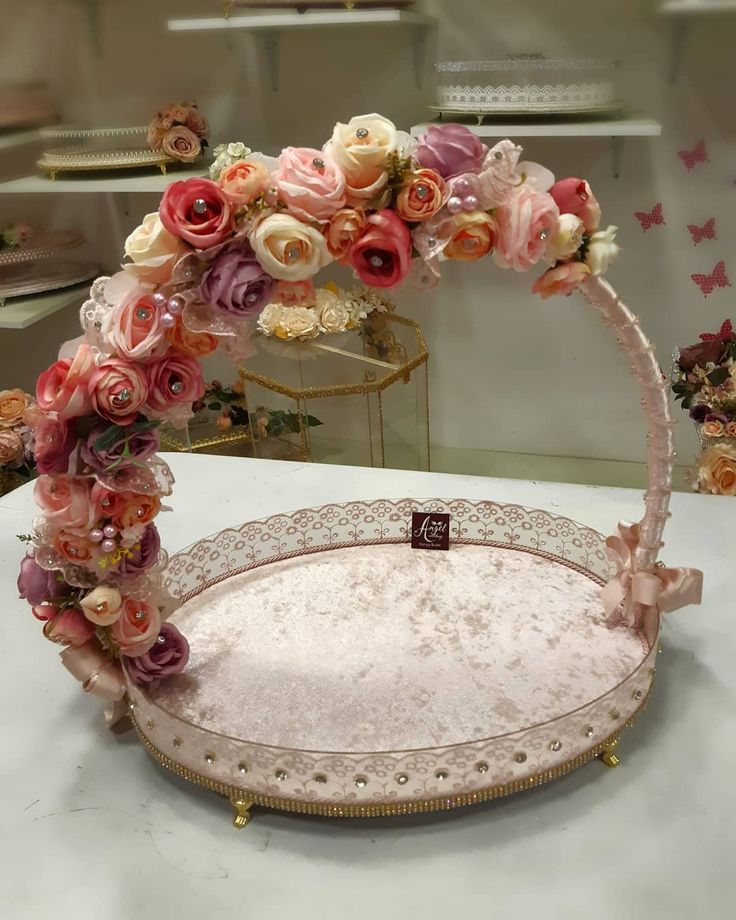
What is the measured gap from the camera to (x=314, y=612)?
1017 millimetres

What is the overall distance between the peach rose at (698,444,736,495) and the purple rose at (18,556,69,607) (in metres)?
1.09

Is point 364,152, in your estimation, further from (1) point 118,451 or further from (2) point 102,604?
(2) point 102,604

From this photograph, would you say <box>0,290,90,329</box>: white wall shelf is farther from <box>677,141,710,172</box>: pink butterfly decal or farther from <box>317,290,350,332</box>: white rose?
<box>677,141,710,172</box>: pink butterfly decal

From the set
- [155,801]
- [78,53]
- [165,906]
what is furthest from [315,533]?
[78,53]

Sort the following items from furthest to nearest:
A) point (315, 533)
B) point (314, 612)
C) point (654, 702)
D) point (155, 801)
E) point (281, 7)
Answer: point (281, 7) < point (315, 533) < point (314, 612) < point (654, 702) < point (155, 801)

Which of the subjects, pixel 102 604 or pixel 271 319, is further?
pixel 271 319

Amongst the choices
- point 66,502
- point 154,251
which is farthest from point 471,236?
point 66,502

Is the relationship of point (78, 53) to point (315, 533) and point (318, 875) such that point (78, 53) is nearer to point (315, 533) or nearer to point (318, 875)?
point (315, 533)

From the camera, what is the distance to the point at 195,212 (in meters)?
0.68

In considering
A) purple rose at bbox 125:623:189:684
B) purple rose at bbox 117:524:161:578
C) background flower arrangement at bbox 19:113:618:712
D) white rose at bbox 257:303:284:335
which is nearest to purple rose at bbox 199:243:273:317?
background flower arrangement at bbox 19:113:618:712

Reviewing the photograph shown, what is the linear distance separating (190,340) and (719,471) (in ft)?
3.41

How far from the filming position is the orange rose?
72cm

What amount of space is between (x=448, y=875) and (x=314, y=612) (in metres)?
0.37

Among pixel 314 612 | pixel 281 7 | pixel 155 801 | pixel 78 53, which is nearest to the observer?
pixel 155 801
